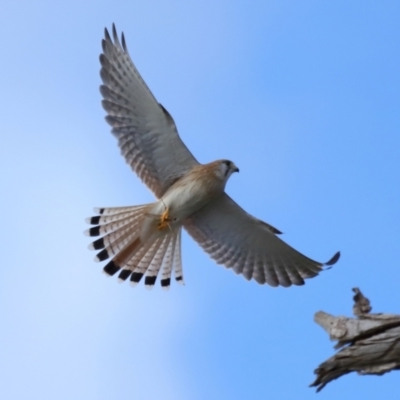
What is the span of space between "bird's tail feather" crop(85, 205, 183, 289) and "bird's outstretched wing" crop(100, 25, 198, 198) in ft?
1.85

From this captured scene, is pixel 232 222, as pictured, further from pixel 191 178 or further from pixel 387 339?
pixel 387 339

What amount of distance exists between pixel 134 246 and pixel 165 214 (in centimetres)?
68

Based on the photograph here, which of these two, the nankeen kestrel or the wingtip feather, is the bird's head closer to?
the nankeen kestrel

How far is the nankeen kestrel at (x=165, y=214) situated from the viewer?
870cm

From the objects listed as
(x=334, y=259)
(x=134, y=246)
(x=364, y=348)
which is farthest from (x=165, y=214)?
(x=364, y=348)

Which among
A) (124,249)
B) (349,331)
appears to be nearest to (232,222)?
(124,249)

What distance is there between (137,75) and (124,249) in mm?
1995

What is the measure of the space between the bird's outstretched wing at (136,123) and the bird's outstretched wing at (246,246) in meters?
0.66

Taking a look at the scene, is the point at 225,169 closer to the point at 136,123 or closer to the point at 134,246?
the point at 136,123

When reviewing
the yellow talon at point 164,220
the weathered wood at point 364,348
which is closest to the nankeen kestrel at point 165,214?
the yellow talon at point 164,220

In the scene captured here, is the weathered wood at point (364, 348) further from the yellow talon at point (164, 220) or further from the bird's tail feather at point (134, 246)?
the bird's tail feather at point (134, 246)

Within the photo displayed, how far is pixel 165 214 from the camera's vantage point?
28.8 ft

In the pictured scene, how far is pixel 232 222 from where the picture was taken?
9.20m

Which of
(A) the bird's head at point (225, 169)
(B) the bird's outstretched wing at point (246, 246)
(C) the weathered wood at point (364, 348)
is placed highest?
(A) the bird's head at point (225, 169)
